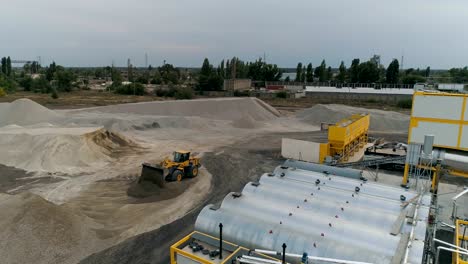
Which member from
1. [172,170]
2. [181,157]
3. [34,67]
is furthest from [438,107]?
[34,67]

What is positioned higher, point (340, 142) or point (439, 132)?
point (439, 132)

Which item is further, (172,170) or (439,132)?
(172,170)

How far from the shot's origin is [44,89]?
89125 mm

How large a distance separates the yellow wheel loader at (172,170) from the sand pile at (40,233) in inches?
226

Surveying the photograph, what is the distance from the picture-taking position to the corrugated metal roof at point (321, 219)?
862cm

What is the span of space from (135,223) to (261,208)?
8803 millimetres

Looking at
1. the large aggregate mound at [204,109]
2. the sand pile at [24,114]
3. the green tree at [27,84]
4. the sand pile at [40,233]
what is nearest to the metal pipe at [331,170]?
the sand pile at [40,233]

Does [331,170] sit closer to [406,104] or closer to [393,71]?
[406,104]

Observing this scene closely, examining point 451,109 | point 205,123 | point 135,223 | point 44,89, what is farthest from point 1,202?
point 44,89

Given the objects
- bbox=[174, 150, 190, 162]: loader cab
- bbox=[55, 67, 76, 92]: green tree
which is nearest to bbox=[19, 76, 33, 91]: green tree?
bbox=[55, 67, 76, 92]: green tree

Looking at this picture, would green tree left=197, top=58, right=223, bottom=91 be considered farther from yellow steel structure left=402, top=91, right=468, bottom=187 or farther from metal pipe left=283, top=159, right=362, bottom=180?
metal pipe left=283, top=159, right=362, bottom=180

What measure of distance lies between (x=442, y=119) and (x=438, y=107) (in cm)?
65

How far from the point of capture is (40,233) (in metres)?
14.4

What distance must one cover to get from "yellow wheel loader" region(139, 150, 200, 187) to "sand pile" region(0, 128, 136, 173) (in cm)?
694
